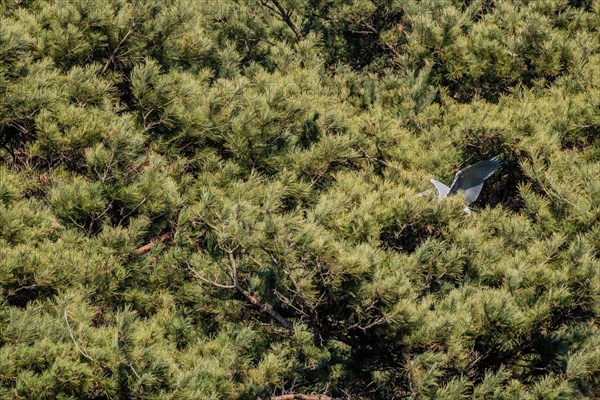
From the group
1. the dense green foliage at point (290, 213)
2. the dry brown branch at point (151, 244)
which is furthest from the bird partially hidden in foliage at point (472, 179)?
the dry brown branch at point (151, 244)

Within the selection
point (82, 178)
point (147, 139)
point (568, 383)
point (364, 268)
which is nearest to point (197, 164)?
point (147, 139)

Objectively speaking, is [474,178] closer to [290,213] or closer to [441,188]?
[441,188]

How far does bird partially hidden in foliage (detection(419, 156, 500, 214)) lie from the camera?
417 centimetres

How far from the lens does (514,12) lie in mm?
5750

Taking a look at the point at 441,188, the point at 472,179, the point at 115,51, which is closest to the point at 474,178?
the point at 472,179

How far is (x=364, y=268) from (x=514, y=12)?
10.9 feet

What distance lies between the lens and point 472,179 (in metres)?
4.25

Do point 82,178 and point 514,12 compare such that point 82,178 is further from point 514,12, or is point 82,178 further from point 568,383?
point 514,12

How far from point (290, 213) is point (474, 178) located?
1.23m

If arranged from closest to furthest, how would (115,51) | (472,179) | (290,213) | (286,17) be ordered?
(290,213) → (472,179) → (115,51) → (286,17)

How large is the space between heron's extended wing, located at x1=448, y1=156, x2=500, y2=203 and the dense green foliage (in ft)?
0.54

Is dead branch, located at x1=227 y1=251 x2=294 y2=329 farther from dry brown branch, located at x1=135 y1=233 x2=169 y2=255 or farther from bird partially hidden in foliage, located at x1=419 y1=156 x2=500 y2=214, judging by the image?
bird partially hidden in foliage, located at x1=419 y1=156 x2=500 y2=214

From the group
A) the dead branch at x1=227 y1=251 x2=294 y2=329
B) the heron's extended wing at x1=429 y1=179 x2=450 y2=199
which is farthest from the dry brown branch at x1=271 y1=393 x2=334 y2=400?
the heron's extended wing at x1=429 y1=179 x2=450 y2=199

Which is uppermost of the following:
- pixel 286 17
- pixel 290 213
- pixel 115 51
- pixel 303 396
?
pixel 115 51
